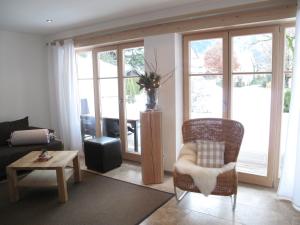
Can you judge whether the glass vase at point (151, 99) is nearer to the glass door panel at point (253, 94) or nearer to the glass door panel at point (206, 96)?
the glass door panel at point (206, 96)

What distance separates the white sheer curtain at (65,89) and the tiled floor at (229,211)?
2.36m

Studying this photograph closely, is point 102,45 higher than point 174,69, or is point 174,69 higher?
point 102,45

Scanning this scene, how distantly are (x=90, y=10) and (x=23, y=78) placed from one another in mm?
2181

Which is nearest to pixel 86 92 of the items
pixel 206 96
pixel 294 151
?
pixel 206 96

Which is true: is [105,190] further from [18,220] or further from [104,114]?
[104,114]

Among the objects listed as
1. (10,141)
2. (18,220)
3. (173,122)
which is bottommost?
(18,220)

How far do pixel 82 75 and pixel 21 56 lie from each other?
113 centimetres

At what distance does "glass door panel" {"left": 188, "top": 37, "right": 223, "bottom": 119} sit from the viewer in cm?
338

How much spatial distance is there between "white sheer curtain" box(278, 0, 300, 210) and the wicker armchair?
50 centimetres

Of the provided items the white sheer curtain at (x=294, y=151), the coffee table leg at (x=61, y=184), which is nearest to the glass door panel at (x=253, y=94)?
the white sheer curtain at (x=294, y=151)

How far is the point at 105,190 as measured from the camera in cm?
325

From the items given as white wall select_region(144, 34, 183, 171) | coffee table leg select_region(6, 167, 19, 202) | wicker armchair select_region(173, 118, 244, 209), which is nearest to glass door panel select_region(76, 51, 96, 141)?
white wall select_region(144, 34, 183, 171)

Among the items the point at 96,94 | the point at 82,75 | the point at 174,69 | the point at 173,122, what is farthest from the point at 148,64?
the point at 82,75

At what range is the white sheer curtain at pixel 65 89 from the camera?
4590mm
